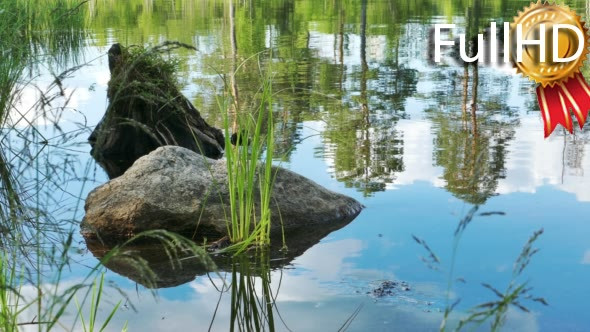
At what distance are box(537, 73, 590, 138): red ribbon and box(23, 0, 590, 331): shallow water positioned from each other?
20 cm

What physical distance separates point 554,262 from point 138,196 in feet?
10.2

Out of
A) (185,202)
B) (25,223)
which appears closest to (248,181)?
(185,202)

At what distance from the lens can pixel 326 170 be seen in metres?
8.74

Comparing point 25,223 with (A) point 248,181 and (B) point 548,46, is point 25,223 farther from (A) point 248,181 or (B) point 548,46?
(B) point 548,46

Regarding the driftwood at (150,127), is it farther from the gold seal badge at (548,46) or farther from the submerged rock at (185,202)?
the gold seal badge at (548,46)

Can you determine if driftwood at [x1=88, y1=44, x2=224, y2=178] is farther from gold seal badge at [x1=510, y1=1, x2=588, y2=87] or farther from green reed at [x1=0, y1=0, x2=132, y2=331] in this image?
gold seal badge at [x1=510, y1=1, x2=588, y2=87]

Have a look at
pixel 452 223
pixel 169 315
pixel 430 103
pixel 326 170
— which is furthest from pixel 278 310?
pixel 430 103

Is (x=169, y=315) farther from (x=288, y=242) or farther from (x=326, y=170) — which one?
(x=326, y=170)

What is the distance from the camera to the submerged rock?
6.73 meters

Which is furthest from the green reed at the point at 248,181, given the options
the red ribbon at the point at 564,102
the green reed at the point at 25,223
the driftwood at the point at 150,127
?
the red ribbon at the point at 564,102

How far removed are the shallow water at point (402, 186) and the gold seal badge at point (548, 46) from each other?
486 millimetres

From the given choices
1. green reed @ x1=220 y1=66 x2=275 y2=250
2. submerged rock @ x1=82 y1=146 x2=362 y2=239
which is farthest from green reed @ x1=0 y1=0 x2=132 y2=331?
green reed @ x1=220 y1=66 x2=275 y2=250

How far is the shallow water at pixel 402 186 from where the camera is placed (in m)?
5.18

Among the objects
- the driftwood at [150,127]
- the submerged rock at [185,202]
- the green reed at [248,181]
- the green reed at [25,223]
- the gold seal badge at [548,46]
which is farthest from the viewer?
the gold seal badge at [548,46]
